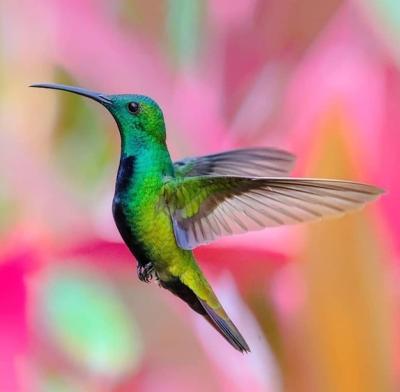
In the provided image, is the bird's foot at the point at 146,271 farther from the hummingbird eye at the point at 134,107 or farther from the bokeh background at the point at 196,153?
the bokeh background at the point at 196,153

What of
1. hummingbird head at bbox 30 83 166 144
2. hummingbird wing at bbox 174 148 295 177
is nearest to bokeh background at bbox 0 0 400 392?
hummingbird wing at bbox 174 148 295 177

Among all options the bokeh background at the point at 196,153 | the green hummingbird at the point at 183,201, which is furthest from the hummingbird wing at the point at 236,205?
the bokeh background at the point at 196,153

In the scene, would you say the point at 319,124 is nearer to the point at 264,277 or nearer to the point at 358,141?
the point at 358,141

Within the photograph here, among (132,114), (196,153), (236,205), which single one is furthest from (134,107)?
(196,153)

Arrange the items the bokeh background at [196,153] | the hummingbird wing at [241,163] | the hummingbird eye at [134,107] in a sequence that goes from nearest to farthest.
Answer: the hummingbird eye at [134,107] < the hummingbird wing at [241,163] < the bokeh background at [196,153]

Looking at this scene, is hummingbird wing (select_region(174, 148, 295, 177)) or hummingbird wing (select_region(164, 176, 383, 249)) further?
hummingbird wing (select_region(174, 148, 295, 177))

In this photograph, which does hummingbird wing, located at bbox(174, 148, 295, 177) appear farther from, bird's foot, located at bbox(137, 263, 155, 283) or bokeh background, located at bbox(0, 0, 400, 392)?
bokeh background, located at bbox(0, 0, 400, 392)

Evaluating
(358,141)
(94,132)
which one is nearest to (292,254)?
(358,141)

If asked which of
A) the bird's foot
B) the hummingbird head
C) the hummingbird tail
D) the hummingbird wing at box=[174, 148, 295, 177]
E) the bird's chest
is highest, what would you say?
the hummingbird head
